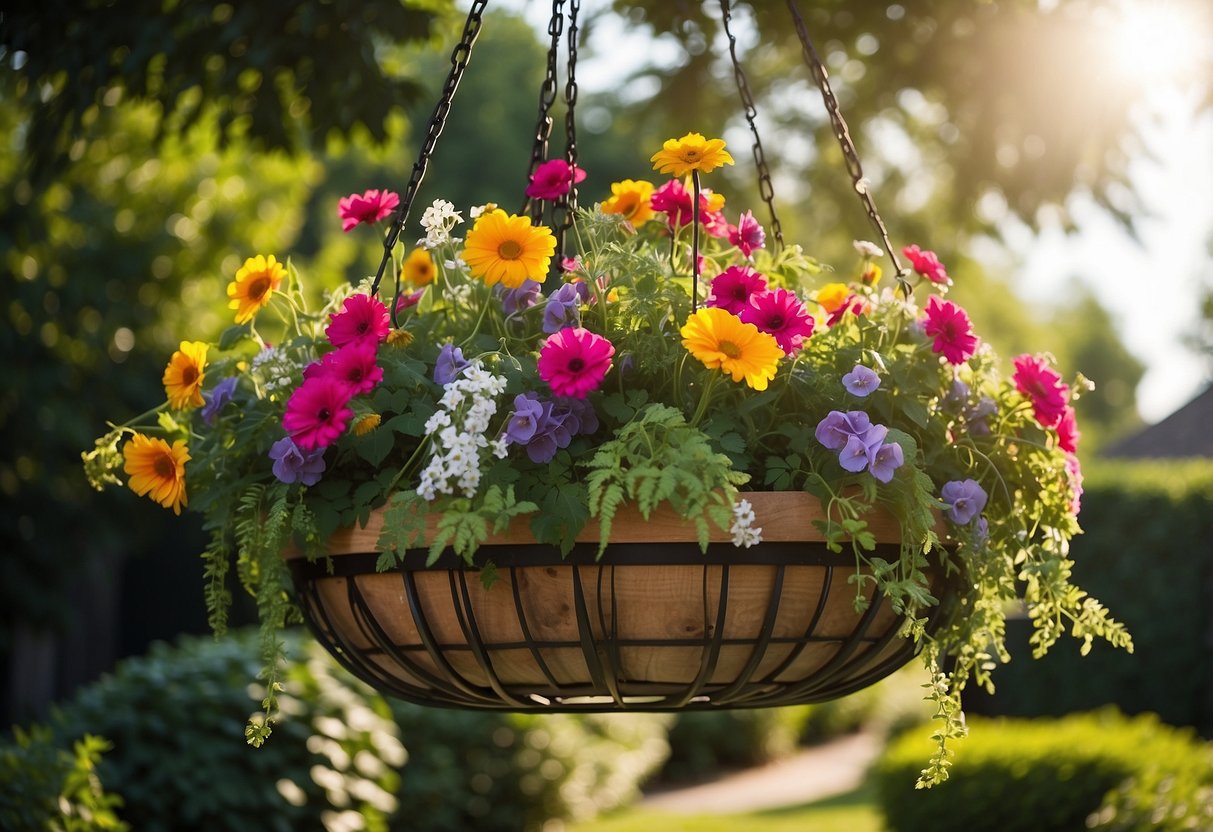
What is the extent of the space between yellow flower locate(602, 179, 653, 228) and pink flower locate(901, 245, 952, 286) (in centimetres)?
41

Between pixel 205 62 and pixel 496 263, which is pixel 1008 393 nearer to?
pixel 496 263

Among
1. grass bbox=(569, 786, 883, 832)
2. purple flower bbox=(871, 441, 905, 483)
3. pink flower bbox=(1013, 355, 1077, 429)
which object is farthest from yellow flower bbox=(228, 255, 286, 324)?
grass bbox=(569, 786, 883, 832)

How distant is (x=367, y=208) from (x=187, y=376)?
38 cm

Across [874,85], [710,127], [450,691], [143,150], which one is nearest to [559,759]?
[710,127]

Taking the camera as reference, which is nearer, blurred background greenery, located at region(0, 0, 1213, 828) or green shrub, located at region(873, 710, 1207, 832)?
blurred background greenery, located at region(0, 0, 1213, 828)

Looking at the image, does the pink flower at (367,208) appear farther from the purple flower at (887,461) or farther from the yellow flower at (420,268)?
the purple flower at (887,461)

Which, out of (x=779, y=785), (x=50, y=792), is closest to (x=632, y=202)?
(x=50, y=792)

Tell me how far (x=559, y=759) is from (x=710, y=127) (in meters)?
3.73

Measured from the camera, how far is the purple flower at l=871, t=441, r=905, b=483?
1404 millimetres

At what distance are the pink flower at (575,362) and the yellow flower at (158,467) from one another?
58cm

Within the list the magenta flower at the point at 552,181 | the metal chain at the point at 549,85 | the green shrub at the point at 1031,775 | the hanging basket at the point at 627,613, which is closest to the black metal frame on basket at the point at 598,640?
the hanging basket at the point at 627,613

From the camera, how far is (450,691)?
1.62 meters

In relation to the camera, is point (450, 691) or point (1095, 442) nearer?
point (450, 691)

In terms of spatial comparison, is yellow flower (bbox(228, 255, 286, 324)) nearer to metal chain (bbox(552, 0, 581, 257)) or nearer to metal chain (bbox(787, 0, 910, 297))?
metal chain (bbox(552, 0, 581, 257))
